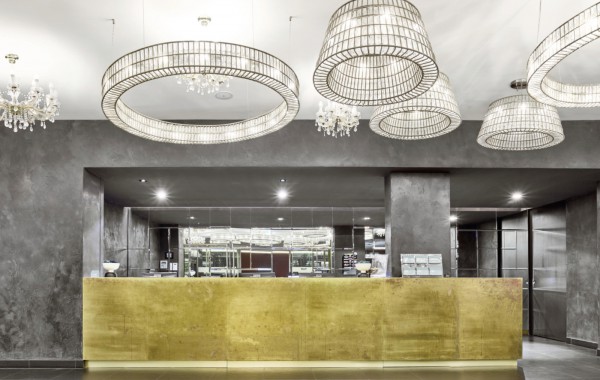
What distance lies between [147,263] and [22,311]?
6.63 m

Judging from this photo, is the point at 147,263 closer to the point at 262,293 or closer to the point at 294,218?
the point at 294,218

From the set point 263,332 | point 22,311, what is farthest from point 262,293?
point 22,311

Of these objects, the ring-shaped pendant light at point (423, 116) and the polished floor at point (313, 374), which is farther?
the polished floor at point (313, 374)

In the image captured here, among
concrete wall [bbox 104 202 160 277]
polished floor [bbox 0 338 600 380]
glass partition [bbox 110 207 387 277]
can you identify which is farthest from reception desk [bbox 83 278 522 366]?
glass partition [bbox 110 207 387 277]

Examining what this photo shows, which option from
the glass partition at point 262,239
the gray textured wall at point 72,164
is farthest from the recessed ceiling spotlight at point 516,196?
the glass partition at point 262,239

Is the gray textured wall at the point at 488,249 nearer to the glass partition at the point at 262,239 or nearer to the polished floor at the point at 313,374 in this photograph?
the glass partition at the point at 262,239

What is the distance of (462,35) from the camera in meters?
5.23

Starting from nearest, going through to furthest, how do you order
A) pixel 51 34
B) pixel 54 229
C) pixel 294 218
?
pixel 51 34, pixel 54 229, pixel 294 218

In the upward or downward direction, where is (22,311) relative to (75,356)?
upward

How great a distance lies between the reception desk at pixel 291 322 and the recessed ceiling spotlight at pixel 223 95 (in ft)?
8.03

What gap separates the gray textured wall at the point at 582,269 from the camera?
10680mm

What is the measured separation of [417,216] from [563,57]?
4.83 m

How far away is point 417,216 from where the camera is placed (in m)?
8.27

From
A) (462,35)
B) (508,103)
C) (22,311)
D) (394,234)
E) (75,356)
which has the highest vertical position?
(462,35)
